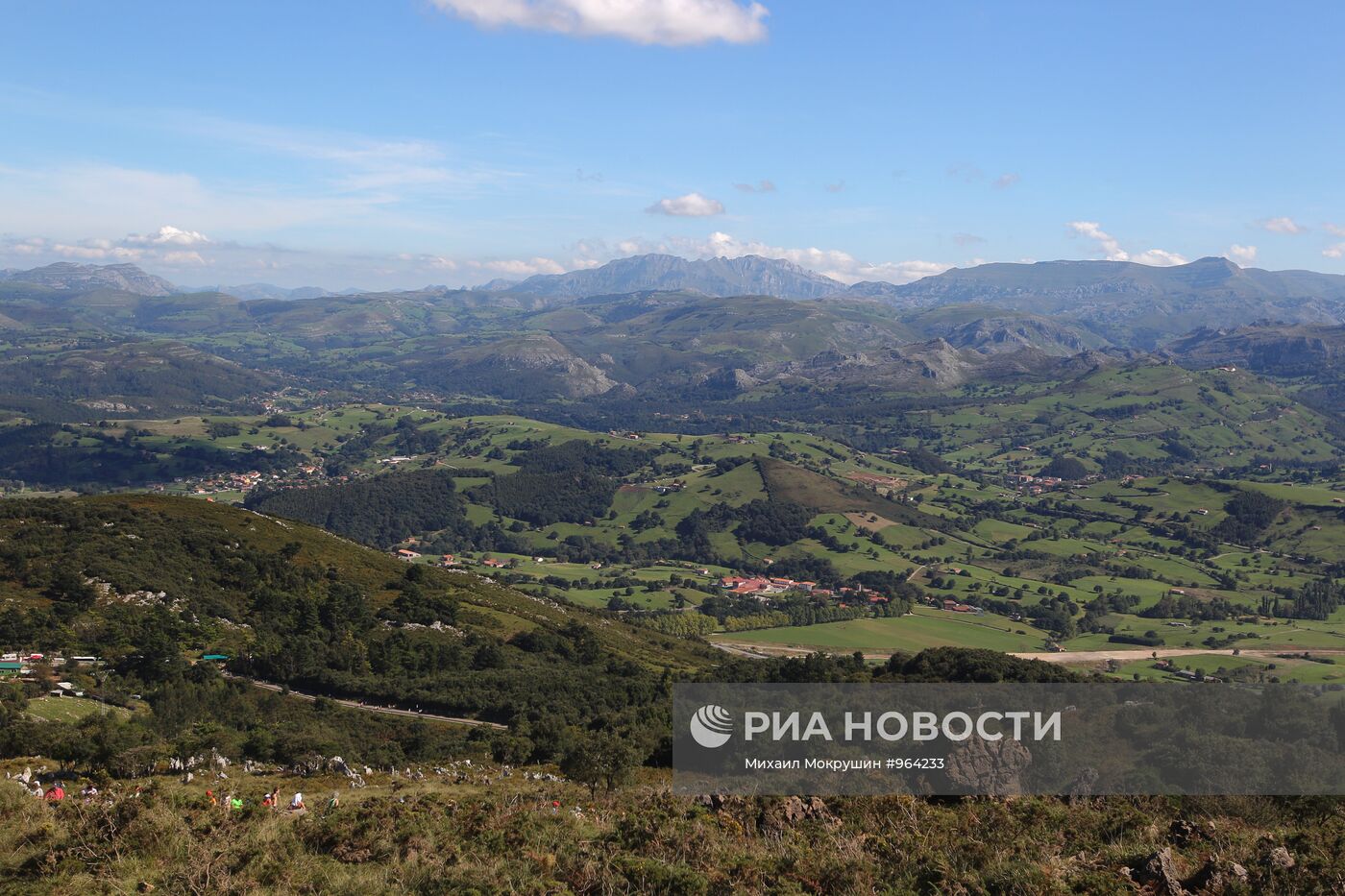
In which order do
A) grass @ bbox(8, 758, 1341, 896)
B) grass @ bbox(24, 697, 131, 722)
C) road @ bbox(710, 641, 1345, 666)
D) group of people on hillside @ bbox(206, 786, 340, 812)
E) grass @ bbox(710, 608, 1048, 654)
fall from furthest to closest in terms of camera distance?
grass @ bbox(710, 608, 1048, 654) < road @ bbox(710, 641, 1345, 666) < grass @ bbox(24, 697, 131, 722) < group of people on hillside @ bbox(206, 786, 340, 812) < grass @ bbox(8, 758, 1341, 896)

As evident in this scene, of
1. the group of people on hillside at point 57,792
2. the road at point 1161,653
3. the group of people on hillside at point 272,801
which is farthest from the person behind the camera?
the road at point 1161,653

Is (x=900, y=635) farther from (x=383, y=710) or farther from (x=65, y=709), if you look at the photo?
(x=65, y=709)

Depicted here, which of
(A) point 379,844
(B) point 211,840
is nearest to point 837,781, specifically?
(A) point 379,844

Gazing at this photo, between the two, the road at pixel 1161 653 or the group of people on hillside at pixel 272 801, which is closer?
the group of people on hillside at pixel 272 801

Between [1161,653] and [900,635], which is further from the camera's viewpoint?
[900,635]

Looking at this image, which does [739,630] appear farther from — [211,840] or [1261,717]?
[211,840]

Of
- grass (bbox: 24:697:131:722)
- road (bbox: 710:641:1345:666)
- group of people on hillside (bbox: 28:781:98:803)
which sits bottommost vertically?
road (bbox: 710:641:1345:666)

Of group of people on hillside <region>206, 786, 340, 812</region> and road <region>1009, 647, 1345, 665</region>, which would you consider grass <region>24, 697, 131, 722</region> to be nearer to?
group of people on hillside <region>206, 786, 340, 812</region>

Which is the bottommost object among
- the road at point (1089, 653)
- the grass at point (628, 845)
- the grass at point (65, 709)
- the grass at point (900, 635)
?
the grass at point (900, 635)

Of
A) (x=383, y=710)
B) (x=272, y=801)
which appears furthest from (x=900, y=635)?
(x=272, y=801)

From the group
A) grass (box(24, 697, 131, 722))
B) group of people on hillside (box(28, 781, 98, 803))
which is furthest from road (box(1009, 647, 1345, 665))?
group of people on hillside (box(28, 781, 98, 803))

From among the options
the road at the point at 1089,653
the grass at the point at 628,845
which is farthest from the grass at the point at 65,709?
the road at the point at 1089,653

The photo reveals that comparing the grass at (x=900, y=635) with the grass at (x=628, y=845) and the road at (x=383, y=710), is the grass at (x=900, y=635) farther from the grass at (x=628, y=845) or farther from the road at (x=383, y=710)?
the grass at (x=628, y=845)

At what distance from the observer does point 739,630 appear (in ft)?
470
